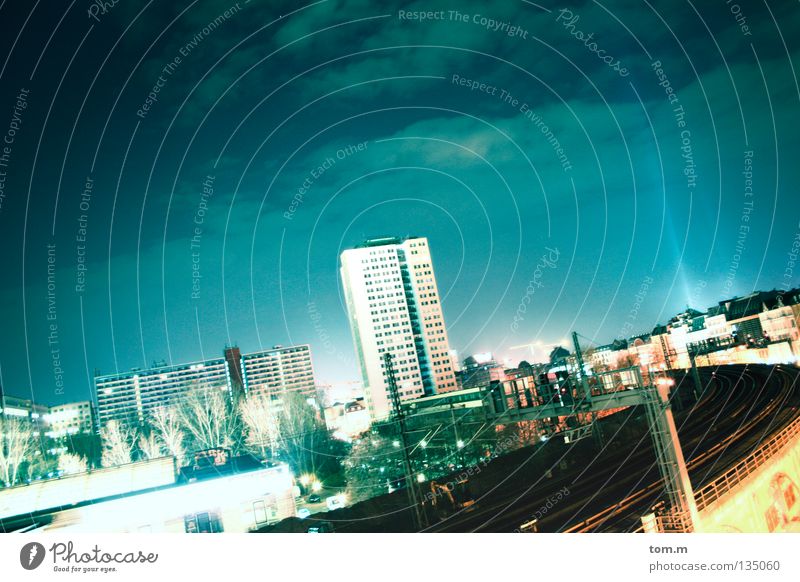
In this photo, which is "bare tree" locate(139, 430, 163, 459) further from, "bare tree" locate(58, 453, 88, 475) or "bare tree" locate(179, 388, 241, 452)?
"bare tree" locate(58, 453, 88, 475)

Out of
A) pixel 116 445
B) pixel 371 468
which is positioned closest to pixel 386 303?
pixel 371 468

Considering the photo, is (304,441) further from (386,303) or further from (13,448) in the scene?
(13,448)

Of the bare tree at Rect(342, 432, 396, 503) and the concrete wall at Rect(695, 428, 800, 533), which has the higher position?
the concrete wall at Rect(695, 428, 800, 533)

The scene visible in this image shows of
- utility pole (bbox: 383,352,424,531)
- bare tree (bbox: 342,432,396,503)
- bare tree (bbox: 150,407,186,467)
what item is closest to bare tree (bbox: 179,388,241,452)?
bare tree (bbox: 150,407,186,467)

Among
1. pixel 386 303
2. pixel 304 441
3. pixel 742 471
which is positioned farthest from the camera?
pixel 304 441

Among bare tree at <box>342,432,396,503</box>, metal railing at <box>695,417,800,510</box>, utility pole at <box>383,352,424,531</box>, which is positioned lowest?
bare tree at <box>342,432,396,503</box>

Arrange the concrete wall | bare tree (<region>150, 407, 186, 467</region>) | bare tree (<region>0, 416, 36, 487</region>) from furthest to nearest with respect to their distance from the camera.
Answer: bare tree (<region>150, 407, 186, 467</region>) → bare tree (<region>0, 416, 36, 487</region>) → the concrete wall

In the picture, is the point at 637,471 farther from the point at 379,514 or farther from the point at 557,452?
the point at 379,514
